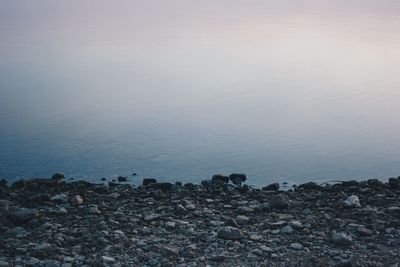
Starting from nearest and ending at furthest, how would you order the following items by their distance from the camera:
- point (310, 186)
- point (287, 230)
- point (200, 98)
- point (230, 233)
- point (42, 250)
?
point (42, 250)
point (230, 233)
point (287, 230)
point (310, 186)
point (200, 98)

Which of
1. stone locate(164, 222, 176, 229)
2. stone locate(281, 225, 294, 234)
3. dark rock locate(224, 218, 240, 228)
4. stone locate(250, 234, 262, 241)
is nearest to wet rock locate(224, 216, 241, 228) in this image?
dark rock locate(224, 218, 240, 228)

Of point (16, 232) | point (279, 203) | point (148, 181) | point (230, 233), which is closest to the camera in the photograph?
point (230, 233)

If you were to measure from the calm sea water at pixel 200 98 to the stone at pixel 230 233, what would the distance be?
481 cm

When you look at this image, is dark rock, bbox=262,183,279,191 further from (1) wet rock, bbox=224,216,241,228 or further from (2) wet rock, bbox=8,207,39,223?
(2) wet rock, bbox=8,207,39,223

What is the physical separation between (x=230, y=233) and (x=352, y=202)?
3213mm

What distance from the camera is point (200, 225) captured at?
35.9ft

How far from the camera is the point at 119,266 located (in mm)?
9156

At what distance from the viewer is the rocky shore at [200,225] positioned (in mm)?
9477

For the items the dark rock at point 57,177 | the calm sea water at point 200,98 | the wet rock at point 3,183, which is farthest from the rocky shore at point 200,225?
the calm sea water at point 200,98

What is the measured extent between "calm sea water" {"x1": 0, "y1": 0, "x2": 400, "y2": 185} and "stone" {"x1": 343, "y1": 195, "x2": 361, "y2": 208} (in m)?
3.09

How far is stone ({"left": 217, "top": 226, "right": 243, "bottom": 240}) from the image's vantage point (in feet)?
33.5

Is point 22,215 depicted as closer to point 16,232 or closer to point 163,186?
point 16,232

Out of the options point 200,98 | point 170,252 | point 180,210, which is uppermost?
point 200,98

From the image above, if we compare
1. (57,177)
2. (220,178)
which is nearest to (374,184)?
(220,178)
